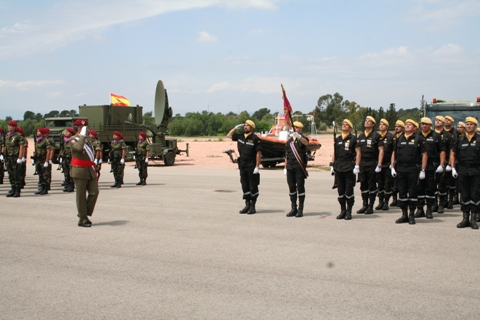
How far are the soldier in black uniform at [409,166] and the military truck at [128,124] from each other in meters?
18.7

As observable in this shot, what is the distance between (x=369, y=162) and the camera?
36.8 ft

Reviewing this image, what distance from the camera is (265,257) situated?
7.18 m

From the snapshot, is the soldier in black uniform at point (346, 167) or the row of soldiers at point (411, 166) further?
the soldier in black uniform at point (346, 167)

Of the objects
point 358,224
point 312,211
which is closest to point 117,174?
point 312,211

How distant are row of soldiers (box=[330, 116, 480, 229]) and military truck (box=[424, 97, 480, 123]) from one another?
480 centimetres

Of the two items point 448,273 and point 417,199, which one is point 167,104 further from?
point 448,273

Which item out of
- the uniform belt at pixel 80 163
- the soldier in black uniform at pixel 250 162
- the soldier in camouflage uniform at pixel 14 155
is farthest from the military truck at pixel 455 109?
the soldier in camouflage uniform at pixel 14 155

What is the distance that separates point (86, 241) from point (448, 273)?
16.9ft

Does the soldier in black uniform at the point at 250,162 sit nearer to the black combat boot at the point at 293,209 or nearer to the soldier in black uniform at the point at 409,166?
the black combat boot at the point at 293,209

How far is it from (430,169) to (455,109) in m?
6.89

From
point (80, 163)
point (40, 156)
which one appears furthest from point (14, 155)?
point (80, 163)

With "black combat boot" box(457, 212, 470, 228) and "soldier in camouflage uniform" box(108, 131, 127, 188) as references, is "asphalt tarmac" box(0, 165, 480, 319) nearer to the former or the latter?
"black combat boot" box(457, 212, 470, 228)

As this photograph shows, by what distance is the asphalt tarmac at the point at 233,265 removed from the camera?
17.2ft

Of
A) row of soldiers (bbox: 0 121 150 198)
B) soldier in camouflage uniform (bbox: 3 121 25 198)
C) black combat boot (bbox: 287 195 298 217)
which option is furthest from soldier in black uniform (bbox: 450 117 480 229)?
soldier in camouflage uniform (bbox: 3 121 25 198)
